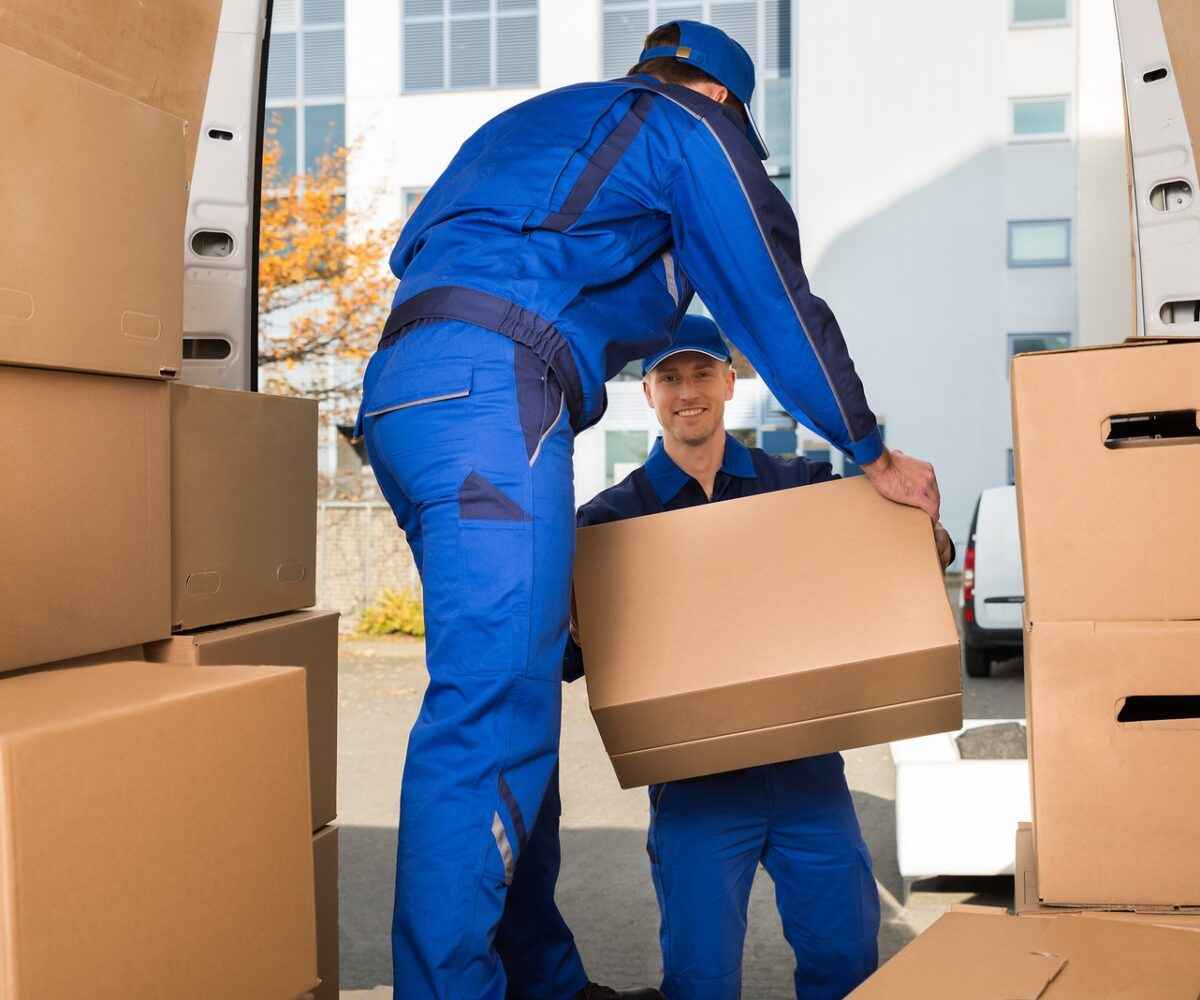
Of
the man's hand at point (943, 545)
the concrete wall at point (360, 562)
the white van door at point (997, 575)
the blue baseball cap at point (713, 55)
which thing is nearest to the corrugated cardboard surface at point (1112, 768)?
the man's hand at point (943, 545)

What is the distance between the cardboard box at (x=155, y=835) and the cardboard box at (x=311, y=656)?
0.37 m

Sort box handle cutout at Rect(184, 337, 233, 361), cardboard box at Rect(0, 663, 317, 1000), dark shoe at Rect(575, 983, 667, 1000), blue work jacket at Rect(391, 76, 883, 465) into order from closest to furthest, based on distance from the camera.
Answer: cardboard box at Rect(0, 663, 317, 1000), blue work jacket at Rect(391, 76, 883, 465), dark shoe at Rect(575, 983, 667, 1000), box handle cutout at Rect(184, 337, 233, 361)

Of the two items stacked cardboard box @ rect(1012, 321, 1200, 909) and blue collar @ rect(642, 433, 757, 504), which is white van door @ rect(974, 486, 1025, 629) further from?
stacked cardboard box @ rect(1012, 321, 1200, 909)

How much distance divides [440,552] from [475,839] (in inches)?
13.3

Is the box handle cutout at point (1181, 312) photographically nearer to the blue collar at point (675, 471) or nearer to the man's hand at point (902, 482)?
the man's hand at point (902, 482)

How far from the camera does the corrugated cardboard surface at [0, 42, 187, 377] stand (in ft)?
4.72

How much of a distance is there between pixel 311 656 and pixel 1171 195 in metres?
1.45

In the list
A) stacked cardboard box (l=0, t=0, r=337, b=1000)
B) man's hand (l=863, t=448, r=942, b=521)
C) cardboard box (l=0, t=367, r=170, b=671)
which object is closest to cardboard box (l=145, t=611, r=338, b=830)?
stacked cardboard box (l=0, t=0, r=337, b=1000)

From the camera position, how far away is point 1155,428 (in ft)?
5.56

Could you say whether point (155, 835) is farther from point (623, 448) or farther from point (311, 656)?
point (623, 448)

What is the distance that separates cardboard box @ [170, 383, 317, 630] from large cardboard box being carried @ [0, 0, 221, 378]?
0.60 feet

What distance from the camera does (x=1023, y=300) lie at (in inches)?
517

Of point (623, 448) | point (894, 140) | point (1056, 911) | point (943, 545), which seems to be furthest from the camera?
point (894, 140)

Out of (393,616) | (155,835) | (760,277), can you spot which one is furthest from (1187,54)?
(393,616)
